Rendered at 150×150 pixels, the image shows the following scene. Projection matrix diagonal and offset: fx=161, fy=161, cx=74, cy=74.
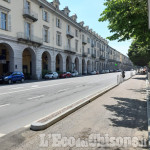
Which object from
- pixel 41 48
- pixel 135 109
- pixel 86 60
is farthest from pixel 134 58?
pixel 135 109

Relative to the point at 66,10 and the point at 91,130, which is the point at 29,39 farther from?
the point at 91,130

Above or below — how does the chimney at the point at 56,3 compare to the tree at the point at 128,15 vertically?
above

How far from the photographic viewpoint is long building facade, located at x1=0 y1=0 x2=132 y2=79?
24.7 metres

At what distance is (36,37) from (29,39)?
232cm

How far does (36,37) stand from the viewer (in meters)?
29.9

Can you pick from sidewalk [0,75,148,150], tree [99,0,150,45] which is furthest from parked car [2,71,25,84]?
sidewalk [0,75,148,150]

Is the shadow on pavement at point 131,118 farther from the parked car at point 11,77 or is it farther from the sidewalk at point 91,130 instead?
the parked car at point 11,77

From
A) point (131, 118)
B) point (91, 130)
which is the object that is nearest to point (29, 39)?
point (131, 118)

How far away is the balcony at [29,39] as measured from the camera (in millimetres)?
25916

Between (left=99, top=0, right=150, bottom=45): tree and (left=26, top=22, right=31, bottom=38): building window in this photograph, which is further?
(left=26, top=22, right=31, bottom=38): building window

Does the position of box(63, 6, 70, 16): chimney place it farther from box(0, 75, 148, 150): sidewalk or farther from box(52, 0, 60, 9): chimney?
box(0, 75, 148, 150): sidewalk

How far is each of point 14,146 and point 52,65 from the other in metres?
31.9

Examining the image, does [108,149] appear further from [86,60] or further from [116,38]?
[86,60]

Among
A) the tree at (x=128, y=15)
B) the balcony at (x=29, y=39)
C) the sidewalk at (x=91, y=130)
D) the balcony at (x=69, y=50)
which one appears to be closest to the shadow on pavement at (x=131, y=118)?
the sidewalk at (x=91, y=130)
